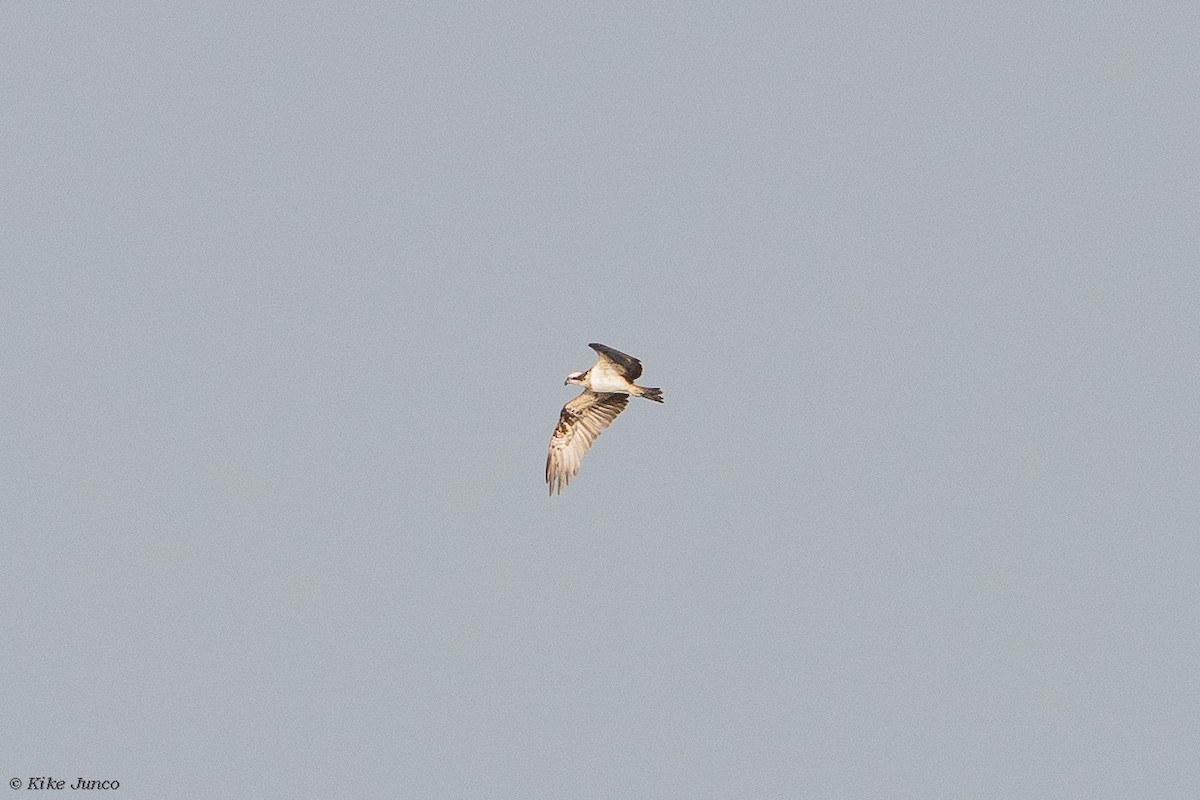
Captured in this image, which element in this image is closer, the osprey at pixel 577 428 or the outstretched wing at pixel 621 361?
the outstretched wing at pixel 621 361

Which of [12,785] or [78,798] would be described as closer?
[12,785]

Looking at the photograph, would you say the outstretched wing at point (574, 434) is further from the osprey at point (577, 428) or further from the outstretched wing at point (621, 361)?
the outstretched wing at point (621, 361)

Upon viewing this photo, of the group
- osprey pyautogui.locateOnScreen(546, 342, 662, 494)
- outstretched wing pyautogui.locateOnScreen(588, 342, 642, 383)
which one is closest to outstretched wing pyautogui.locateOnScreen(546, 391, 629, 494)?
osprey pyautogui.locateOnScreen(546, 342, 662, 494)

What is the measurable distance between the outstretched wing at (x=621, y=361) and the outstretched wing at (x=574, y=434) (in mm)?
2387

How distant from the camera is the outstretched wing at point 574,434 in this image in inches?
2180

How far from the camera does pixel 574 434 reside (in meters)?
55.7

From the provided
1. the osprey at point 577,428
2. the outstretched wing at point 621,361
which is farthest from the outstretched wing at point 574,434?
the outstretched wing at point 621,361

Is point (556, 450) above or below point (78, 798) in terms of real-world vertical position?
above

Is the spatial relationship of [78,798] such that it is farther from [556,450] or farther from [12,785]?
[556,450]

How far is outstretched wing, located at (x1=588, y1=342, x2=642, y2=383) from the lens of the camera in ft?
165

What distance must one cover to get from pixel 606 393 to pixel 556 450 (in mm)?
2501

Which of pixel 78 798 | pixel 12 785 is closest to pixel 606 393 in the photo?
pixel 12 785

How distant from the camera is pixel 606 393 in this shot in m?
54.6

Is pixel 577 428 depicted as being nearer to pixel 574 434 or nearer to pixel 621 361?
pixel 574 434
